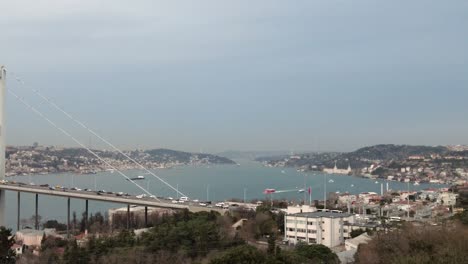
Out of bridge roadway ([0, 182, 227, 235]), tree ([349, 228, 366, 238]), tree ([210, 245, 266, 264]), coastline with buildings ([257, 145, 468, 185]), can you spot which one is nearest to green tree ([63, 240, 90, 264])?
tree ([210, 245, 266, 264])

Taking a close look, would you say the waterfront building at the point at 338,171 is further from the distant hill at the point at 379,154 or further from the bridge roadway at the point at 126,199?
the bridge roadway at the point at 126,199

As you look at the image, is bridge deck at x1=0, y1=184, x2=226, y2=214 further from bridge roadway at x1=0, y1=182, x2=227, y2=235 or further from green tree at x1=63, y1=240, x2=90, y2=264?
green tree at x1=63, y1=240, x2=90, y2=264

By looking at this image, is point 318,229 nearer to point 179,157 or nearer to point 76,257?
point 76,257

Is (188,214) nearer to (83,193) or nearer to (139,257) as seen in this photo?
(139,257)

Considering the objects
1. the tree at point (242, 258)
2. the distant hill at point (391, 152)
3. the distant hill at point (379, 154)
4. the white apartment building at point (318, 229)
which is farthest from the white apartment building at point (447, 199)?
the distant hill at point (391, 152)

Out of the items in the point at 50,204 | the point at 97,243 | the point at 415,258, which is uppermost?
the point at 415,258

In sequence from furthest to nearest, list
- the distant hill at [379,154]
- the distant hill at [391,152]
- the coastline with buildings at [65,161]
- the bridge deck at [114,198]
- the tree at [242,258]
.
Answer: the distant hill at [379,154], the distant hill at [391,152], the coastline with buildings at [65,161], the bridge deck at [114,198], the tree at [242,258]

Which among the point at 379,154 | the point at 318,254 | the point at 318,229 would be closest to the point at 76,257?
the point at 318,254

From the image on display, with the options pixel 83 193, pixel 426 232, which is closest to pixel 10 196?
pixel 83 193
